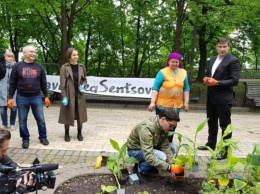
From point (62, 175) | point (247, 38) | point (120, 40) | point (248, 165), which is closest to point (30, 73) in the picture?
point (62, 175)

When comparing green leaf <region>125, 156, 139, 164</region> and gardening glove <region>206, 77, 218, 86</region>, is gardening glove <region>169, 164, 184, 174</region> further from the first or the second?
gardening glove <region>206, 77, 218, 86</region>

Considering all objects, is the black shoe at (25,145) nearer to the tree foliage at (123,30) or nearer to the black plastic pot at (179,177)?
the black plastic pot at (179,177)

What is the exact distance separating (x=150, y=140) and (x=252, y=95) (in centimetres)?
864

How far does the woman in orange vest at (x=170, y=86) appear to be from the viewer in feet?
15.4

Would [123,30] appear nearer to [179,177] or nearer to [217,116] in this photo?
[217,116]

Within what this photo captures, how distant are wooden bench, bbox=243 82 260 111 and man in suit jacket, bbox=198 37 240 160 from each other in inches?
253

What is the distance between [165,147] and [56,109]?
663 centimetres

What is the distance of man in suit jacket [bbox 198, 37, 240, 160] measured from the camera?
4613 mm

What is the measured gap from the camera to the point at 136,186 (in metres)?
3.49

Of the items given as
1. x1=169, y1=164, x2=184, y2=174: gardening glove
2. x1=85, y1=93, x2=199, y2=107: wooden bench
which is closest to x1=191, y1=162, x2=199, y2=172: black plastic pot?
x1=169, y1=164, x2=184, y2=174: gardening glove

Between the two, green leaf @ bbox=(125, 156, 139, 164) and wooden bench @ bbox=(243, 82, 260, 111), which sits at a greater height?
wooden bench @ bbox=(243, 82, 260, 111)

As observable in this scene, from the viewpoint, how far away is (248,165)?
3.22 metres

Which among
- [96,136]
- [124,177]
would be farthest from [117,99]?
[124,177]

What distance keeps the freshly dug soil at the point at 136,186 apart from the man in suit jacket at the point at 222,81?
4.29ft
